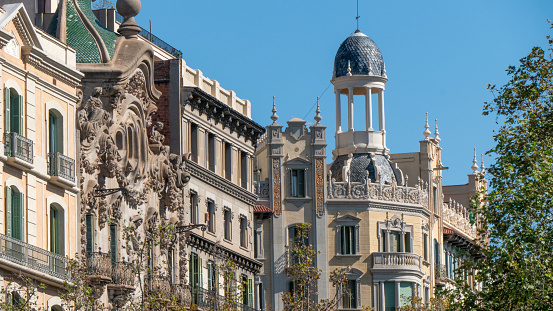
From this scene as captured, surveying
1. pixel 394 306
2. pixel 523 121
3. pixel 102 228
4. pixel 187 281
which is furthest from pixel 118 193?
pixel 394 306

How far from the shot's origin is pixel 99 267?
68.9 meters

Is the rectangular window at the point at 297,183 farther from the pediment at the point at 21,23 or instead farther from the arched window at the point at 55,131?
the pediment at the point at 21,23

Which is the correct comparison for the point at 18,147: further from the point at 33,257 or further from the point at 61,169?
the point at 61,169

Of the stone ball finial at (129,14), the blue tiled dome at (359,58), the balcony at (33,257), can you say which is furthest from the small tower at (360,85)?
the balcony at (33,257)

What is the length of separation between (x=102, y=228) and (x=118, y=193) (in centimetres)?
246

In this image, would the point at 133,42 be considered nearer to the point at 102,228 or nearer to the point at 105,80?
the point at 105,80

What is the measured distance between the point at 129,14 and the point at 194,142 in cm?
1059

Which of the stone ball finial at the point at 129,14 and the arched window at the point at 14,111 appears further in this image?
the stone ball finial at the point at 129,14

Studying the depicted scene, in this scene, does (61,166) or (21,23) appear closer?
(21,23)

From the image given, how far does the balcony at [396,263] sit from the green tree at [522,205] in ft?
144

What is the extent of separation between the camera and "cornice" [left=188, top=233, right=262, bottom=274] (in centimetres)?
8400

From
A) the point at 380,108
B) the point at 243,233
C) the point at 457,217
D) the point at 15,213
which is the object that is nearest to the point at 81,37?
the point at 15,213

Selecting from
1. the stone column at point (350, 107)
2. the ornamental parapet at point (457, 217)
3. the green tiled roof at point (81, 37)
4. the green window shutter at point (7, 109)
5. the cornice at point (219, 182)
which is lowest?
the green window shutter at point (7, 109)

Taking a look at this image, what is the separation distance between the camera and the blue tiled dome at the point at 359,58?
373ft
